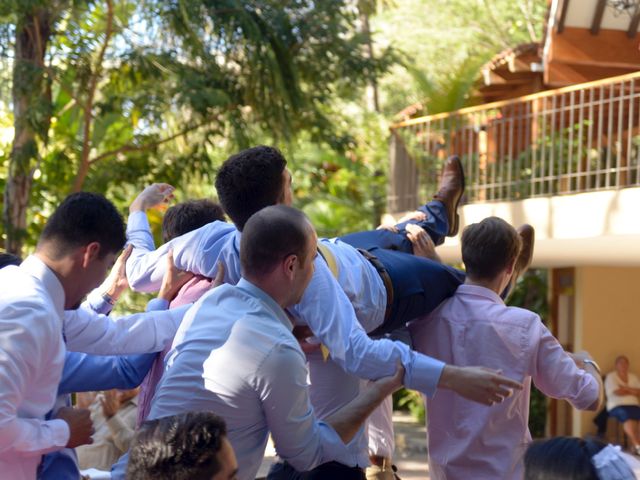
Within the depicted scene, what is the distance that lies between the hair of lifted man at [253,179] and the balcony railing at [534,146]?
29.0ft

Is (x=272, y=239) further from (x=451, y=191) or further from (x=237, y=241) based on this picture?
(x=451, y=191)

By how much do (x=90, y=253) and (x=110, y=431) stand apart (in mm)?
3695

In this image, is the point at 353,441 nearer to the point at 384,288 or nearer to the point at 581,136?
the point at 384,288

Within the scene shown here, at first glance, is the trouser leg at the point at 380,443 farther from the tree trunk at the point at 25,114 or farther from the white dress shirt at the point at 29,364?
the tree trunk at the point at 25,114

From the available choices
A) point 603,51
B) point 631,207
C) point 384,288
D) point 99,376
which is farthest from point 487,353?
point 603,51

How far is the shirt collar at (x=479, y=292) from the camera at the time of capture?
416cm

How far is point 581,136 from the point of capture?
42.9 ft

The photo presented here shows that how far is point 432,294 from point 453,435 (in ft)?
1.80

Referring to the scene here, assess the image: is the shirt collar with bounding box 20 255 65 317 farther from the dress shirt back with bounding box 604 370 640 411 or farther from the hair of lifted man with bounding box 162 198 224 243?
the dress shirt back with bounding box 604 370 640 411

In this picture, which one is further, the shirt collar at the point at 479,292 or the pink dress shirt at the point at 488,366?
the shirt collar at the point at 479,292

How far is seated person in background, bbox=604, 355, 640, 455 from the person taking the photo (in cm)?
1475

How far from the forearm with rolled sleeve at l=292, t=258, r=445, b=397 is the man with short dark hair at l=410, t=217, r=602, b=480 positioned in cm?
85

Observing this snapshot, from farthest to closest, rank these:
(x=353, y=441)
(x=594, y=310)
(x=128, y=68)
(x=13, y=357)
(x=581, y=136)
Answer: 1. (x=594, y=310)
2. (x=581, y=136)
3. (x=128, y=68)
4. (x=353, y=441)
5. (x=13, y=357)

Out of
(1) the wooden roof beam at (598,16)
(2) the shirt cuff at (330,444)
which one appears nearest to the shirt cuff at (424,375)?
(2) the shirt cuff at (330,444)
